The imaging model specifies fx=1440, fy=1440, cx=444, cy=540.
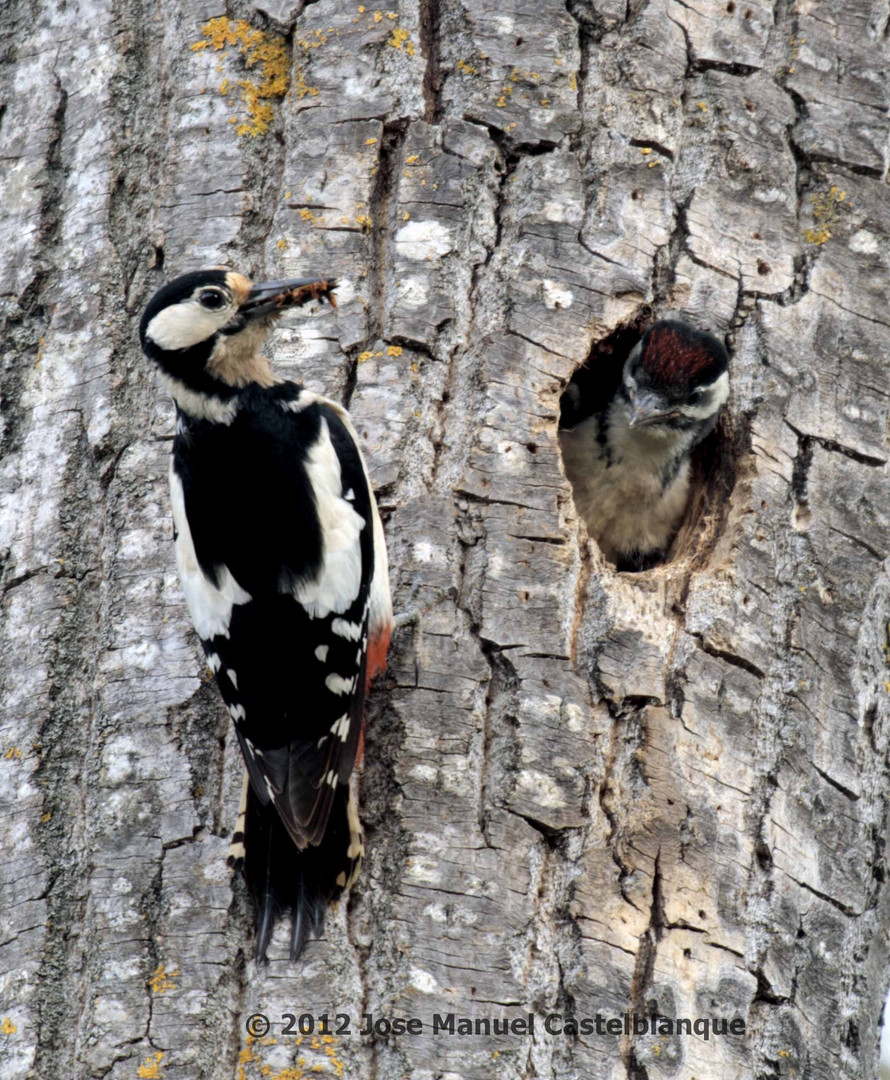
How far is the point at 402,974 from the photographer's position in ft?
9.82

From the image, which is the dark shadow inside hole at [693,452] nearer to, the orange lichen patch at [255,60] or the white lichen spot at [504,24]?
the white lichen spot at [504,24]

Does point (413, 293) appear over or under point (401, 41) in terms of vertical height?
under

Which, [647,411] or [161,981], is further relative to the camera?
[647,411]

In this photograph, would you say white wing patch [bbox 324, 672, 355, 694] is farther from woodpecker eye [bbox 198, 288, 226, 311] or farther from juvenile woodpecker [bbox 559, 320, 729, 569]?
juvenile woodpecker [bbox 559, 320, 729, 569]

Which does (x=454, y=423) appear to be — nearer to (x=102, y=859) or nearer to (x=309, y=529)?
(x=309, y=529)

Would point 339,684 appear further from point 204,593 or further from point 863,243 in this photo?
point 863,243

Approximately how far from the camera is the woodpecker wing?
3.22 meters

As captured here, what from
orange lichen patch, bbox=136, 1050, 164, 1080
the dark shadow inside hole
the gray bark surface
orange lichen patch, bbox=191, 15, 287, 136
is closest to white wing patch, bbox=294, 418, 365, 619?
the gray bark surface

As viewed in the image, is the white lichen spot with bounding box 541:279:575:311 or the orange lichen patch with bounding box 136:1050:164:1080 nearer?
the orange lichen patch with bounding box 136:1050:164:1080

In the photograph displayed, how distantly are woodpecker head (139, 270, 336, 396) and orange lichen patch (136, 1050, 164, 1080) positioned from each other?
61.5 inches

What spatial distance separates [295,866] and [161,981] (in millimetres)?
361

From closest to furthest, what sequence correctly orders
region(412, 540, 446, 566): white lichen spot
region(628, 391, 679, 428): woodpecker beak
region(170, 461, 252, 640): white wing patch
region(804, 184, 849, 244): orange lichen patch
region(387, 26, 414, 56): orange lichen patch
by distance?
region(170, 461, 252, 640): white wing patch, region(412, 540, 446, 566): white lichen spot, region(387, 26, 414, 56): orange lichen patch, region(804, 184, 849, 244): orange lichen patch, region(628, 391, 679, 428): woodpecker beak

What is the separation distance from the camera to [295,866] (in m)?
3.09

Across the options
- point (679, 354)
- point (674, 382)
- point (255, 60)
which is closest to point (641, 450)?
point (674, 382)
